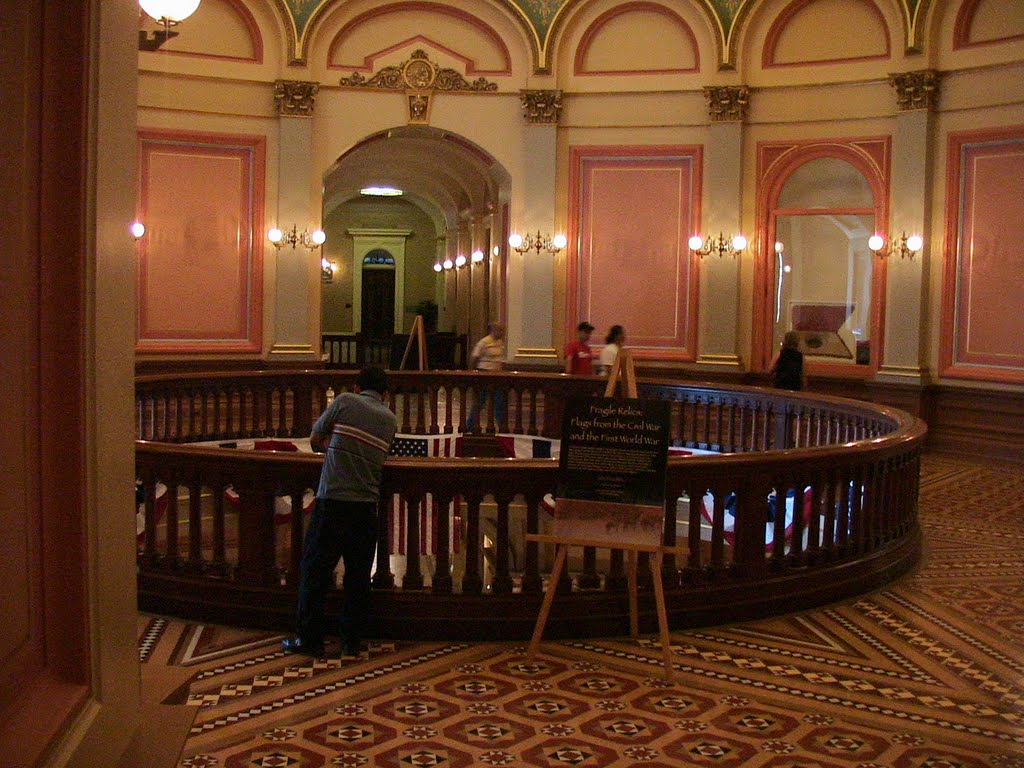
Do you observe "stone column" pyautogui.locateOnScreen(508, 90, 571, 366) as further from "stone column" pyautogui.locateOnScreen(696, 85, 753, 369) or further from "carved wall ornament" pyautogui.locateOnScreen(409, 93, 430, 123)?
"stone column" pyautogui.locateOnScreen(696, 85, 753, 369)

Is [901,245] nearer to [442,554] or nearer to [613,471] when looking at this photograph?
[613,471]

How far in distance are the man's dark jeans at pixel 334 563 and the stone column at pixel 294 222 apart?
36.3 ft

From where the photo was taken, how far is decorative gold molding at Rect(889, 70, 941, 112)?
48.0 ft

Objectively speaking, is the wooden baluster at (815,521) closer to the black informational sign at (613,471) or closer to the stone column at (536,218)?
the black informational sign at (613,471)

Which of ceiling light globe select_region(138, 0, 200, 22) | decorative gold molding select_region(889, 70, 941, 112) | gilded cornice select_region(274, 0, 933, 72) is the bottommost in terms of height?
ceiling light globe select_region(138, 0, 200, 22)

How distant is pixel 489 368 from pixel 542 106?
14.8ft

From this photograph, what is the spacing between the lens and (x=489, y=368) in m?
14.4

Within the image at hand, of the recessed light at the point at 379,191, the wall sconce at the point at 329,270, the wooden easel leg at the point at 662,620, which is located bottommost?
the wooden easel leg at the point at 662,620

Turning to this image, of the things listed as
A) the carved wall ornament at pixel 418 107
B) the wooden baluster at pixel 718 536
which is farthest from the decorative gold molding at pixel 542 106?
the wooden baluster at pixel 718 536

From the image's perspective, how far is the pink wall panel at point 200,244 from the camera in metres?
15.9

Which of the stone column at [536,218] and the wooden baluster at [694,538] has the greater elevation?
the stone column at [536,218]

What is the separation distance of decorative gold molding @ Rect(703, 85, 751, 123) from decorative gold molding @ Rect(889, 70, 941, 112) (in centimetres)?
207

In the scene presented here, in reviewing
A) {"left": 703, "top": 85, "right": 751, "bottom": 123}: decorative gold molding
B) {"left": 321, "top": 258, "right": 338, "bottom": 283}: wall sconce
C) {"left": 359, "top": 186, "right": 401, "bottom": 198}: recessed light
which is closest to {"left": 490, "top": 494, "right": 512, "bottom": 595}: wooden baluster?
{"left": 703, "top": 85, "right": 751, "bottom": 123}: decorative gold molding

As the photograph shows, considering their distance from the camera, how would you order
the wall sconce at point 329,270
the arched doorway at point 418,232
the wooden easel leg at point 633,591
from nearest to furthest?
1. the wooden easel leg at point 633,591
2. the arched doorway at point 418,232
3. the wall sconce at point 329,270
